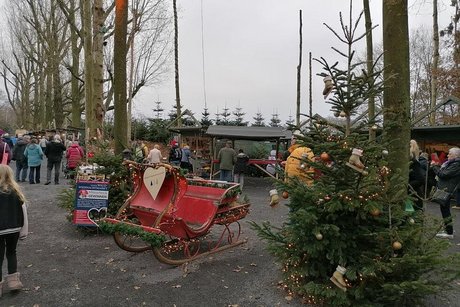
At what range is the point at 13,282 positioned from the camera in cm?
479

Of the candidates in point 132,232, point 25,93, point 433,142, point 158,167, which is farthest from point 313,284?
point 25,93

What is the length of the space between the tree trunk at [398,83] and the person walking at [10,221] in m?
4.53

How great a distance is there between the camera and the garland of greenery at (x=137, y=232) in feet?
16.8

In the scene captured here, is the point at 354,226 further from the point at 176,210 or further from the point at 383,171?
the point at 176,210

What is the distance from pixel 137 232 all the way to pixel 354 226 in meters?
2.69

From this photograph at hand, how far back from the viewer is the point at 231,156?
48.7 ft

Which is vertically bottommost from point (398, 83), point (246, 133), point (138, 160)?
point (138, 160)

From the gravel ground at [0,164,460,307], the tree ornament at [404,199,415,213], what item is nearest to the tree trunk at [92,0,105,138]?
the gravel ground at [0,164,460,307]

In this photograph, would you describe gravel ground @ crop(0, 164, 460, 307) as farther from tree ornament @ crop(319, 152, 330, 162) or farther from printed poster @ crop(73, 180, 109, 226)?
tree ornament @ crop(319, 152, 330, 162)

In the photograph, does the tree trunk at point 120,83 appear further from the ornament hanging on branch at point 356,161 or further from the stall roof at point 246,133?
the stall roof at point 246,133

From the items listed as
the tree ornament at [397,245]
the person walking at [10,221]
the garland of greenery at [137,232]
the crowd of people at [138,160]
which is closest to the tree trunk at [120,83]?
the crowd of people at [138,160]

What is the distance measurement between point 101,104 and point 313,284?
8.47 meters

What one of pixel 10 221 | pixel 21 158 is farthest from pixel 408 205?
pixel 21 158

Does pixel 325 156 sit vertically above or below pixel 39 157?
above
